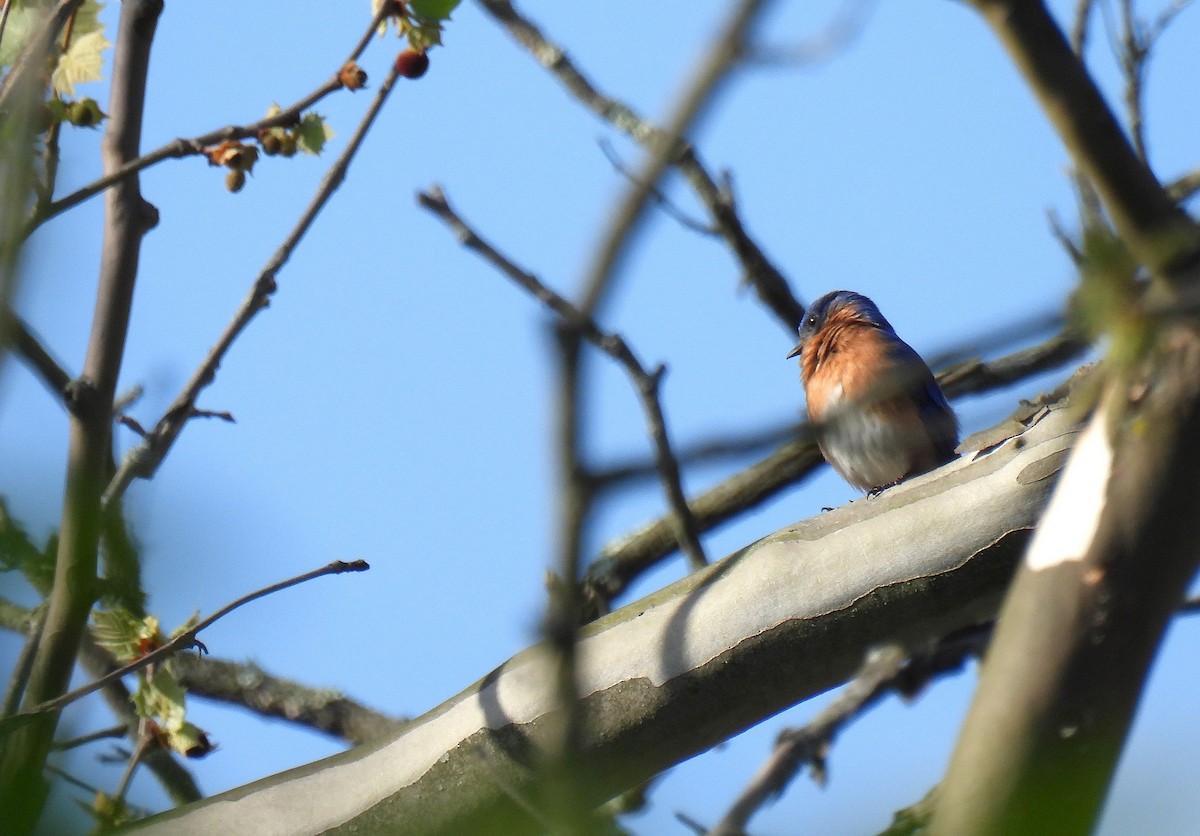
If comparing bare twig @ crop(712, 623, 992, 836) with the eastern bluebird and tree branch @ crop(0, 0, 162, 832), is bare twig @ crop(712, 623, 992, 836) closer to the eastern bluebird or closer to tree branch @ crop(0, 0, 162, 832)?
the eastern bluebird

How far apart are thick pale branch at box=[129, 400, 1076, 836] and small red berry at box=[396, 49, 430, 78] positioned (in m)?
1.73

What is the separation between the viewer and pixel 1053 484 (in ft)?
10.9

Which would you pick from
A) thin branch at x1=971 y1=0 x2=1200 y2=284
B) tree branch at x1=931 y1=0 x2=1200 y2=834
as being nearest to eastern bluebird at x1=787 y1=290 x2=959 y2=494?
tree branch at x1=931 y1=0 x2=1200 y2=834

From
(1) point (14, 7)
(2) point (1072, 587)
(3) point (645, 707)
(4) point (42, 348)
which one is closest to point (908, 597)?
(3) point (645, 707)

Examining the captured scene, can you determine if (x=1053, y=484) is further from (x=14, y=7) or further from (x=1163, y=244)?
(x=14, y=7)

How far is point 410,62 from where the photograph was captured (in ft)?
12.5

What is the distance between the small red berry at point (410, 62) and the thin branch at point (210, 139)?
0.18m

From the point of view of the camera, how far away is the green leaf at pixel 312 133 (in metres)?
3.92

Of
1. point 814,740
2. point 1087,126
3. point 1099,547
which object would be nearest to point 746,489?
point 814,740

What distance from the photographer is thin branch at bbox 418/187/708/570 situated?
5.11ft

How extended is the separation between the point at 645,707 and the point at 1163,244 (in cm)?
214

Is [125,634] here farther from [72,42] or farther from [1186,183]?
[1186,183]

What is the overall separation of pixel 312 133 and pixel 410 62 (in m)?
0.38

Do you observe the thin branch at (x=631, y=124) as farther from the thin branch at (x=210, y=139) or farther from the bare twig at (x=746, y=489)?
the thin branch at (x=210, y=139)
